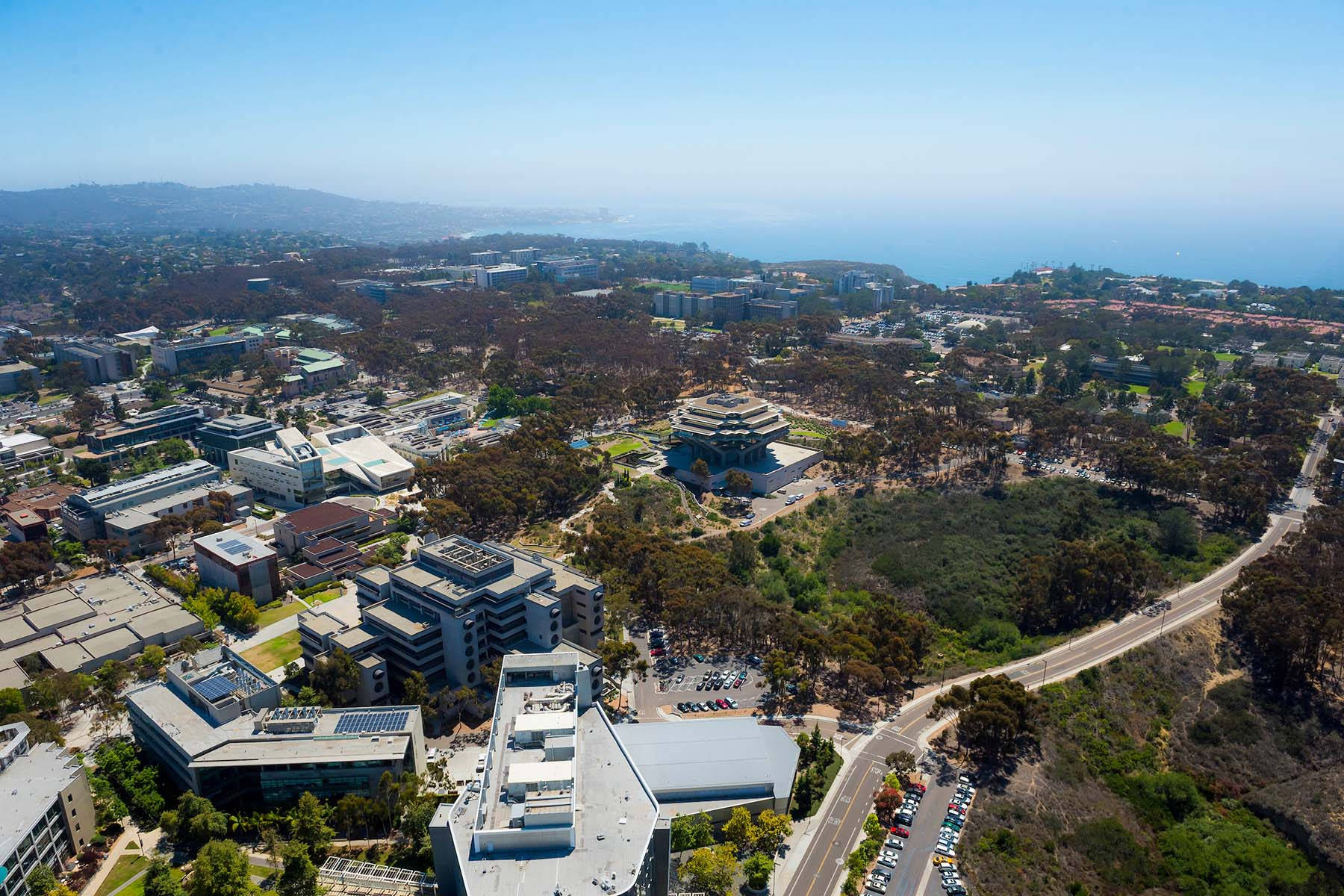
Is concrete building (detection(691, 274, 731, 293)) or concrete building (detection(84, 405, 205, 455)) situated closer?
concrete building (detection(84, 405, 205, 455))

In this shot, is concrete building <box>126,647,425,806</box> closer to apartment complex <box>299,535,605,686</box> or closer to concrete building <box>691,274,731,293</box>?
apartment complex <box>299,535,605,686</box>

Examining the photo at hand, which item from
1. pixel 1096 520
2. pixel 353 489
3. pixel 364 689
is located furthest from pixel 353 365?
pixel 1096 520

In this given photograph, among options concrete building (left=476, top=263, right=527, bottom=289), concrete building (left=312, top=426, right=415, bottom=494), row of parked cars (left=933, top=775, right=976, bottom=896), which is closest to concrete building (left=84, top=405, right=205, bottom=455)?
concrete building (left=312, top=426, right=415, bottom=494)

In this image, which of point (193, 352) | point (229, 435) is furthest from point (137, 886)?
point (193, 352)

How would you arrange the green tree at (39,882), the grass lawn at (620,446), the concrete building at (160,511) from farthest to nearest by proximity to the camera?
the grass lawn at (620,446), the concrete building at (160,511), the green tree at (39,882)

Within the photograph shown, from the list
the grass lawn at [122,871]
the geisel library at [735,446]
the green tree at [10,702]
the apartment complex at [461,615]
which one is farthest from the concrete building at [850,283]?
the grass lawn at [122,871]

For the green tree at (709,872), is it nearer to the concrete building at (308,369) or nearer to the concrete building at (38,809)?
the concrete building at (38,809)

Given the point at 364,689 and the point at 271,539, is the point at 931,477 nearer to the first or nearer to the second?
the point at 364,689
